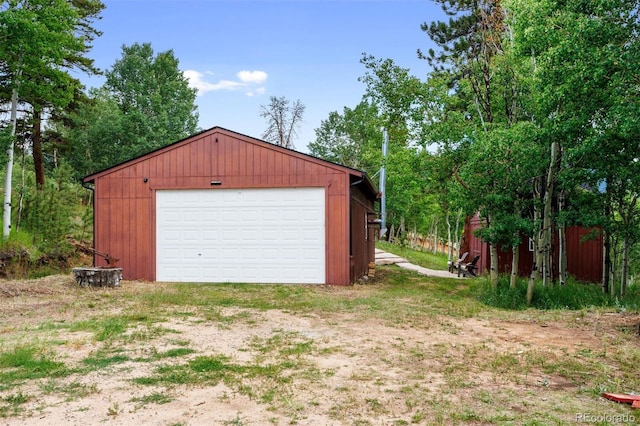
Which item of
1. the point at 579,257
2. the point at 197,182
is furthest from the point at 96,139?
the point at 579,257

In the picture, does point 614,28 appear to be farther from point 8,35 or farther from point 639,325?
point 8,35

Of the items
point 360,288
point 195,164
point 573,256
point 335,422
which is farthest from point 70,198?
point 573,256

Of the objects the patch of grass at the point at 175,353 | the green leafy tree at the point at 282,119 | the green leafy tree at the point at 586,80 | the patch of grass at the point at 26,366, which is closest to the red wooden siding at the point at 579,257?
the green leafy tree at the point at 586,80

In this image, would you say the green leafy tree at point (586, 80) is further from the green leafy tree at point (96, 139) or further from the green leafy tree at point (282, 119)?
the green leafy tree at point (96, 139)

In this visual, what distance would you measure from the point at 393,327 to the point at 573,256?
32.7ft

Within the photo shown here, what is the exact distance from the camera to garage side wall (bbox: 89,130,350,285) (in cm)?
1144

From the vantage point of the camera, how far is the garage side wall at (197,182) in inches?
450

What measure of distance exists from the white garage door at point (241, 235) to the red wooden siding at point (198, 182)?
0.21 meters

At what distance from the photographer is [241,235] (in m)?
11.8

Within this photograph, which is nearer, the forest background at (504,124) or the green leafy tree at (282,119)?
the forest background at (504,124)

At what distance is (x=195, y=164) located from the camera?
12.0m

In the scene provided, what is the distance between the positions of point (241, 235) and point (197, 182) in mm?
1724

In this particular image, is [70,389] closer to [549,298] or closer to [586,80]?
[586,80]

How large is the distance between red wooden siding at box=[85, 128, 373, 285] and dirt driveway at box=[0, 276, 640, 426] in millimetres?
4129
